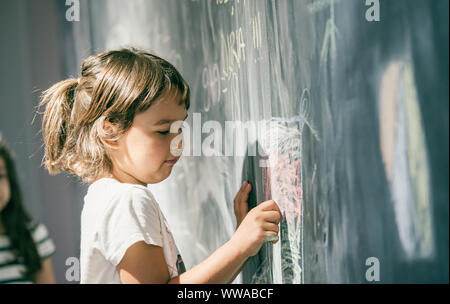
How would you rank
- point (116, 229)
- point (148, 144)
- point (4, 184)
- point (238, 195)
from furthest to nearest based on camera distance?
point (4, 184) < point (238, 195) < point (148, 144) < point (116, 229)

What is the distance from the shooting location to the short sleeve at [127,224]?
0.79 meters

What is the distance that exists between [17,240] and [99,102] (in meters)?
0.39

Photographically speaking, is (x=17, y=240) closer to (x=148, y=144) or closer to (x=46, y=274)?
(x=46, y=274)

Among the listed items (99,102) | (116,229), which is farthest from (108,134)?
(116,229)

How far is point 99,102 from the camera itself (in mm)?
920

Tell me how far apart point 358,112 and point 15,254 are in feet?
2.67

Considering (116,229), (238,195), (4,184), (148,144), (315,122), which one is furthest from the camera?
(4,184)

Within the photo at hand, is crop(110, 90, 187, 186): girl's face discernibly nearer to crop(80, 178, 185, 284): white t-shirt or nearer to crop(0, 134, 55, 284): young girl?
crop(80, 178, 185, 284): white t-shirt

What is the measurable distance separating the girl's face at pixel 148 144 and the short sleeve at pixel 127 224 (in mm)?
83

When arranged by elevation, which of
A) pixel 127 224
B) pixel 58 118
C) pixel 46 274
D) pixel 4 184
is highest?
pixel 58 118

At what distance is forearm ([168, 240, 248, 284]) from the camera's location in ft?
2.69

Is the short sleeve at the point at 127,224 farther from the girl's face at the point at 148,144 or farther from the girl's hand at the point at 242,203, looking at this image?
the girl's hand at the point at 242,203
